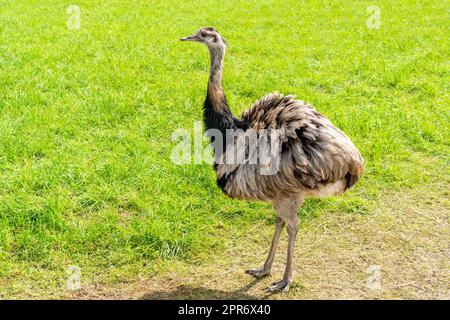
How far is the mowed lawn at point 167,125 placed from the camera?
5426mm

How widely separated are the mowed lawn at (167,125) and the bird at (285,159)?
673mm

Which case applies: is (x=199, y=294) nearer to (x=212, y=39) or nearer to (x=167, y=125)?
(x=212, y=39)

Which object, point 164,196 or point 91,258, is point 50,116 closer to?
point 164,196

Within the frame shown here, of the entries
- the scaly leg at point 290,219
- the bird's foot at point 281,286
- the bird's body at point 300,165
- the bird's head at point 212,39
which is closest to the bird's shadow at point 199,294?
the bird's foot at point 281,286

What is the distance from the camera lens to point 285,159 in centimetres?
472

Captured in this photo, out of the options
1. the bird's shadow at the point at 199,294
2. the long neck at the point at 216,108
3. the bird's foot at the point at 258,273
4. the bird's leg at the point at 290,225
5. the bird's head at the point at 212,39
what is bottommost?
the bird's shadow at the point at 199,294

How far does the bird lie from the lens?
470cm

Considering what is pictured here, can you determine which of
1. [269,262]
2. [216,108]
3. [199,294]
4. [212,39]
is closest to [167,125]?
[212,39]

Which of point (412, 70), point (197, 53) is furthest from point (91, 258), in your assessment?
point (412, 70)

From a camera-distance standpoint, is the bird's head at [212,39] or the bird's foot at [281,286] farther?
the bird's head at [212,39]

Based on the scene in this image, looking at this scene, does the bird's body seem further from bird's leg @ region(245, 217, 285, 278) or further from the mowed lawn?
the mowed lawn

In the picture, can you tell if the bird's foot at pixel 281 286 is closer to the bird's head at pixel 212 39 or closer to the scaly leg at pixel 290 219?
the scaly leg at pixel 290 219

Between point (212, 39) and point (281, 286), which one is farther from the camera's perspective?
point (212, 39)

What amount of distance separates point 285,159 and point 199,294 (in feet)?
4.24
